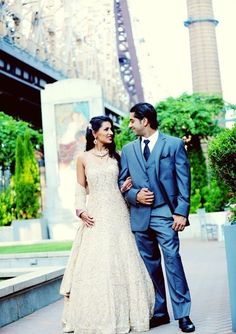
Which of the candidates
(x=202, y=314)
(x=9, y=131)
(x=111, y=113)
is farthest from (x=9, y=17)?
(x=202, y=314)

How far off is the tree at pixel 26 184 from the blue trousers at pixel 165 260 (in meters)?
15.0

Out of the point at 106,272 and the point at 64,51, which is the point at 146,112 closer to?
the point at 106,272

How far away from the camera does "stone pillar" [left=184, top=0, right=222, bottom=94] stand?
48.8 meters

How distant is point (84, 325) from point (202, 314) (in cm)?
128

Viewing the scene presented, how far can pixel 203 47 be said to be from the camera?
49.3 m

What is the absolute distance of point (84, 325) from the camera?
166 inches

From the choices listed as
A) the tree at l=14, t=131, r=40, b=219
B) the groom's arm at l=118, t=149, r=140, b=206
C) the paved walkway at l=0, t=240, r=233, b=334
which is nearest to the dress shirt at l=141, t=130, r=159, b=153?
the groom's arm at l=118, t=149, r=140, b=206

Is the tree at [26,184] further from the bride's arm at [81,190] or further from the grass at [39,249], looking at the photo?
the bride's arm at [81,190]

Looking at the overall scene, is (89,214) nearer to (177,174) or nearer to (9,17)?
(177,174)

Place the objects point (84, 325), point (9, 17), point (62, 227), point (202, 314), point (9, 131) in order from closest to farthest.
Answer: point (84, 325), point (202, 314), point (62, 227), point (9, 131), point (9, 17)

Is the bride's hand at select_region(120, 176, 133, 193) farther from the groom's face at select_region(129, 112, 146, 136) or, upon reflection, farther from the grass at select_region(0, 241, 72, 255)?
the grass at select_region(0, 241, 72, 255)

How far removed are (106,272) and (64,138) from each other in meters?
14.8

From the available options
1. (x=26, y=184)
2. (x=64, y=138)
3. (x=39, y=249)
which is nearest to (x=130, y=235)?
(x=39, y=249)

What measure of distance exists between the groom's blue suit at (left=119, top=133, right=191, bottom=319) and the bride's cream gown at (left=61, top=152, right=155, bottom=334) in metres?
0.10
